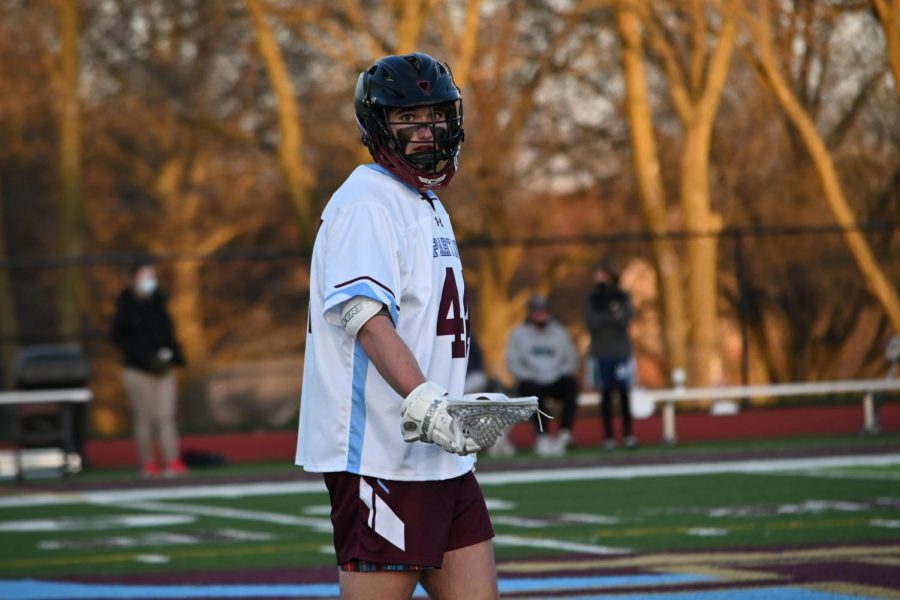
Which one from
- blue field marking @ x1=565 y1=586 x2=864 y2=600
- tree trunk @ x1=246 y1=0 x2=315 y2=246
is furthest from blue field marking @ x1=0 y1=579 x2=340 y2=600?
tree trunk @ x1=246 y1=0 x2=315 y2=246

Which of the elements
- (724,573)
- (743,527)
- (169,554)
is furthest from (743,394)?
(724,573)

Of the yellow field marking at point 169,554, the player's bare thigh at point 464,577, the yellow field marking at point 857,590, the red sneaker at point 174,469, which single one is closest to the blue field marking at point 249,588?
the yellow field marking at point 857,590

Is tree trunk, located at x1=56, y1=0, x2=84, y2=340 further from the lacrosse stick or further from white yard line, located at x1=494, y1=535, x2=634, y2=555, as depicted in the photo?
the lacrosse stick

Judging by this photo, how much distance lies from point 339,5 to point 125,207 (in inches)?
430

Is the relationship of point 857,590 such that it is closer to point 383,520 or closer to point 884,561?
point 884,561

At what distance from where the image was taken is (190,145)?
34094 mm

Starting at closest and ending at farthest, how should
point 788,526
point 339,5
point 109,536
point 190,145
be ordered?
point 788,526 < point 109,536 < point 339,5 < point 190,145

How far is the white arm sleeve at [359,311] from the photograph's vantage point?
4.25 metres

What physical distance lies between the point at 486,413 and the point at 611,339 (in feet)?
45.6

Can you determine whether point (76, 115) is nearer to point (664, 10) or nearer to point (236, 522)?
point (664, 10)

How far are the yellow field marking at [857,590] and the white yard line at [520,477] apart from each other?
6.80 meters

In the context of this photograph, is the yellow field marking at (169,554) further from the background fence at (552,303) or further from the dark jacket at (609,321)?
the background fence at (552,303)

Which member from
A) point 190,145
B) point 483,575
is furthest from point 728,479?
point 190,145

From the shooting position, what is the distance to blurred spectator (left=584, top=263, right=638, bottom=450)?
58.9ft
